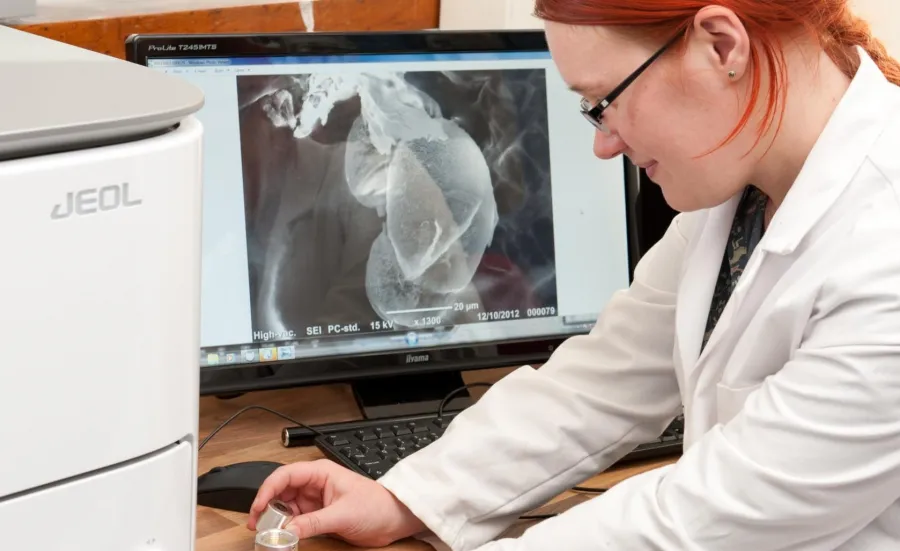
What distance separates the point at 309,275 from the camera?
127 centimetres

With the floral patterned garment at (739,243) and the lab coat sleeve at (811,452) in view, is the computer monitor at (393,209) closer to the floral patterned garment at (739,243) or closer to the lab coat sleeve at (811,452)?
the floral patterned garment at (739,243)

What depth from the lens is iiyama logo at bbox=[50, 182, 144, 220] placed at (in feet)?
1.88

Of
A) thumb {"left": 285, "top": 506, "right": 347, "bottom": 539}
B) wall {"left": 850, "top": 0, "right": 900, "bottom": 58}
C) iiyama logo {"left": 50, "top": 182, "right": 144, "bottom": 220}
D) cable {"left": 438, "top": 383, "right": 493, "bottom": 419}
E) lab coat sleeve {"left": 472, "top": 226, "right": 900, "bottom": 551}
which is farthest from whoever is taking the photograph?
wall {"left": 850, "top": 0, "right": 900, "bottom": 58}

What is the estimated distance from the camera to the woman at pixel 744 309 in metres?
0.82

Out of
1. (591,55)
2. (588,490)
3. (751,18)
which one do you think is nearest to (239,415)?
(588,490)

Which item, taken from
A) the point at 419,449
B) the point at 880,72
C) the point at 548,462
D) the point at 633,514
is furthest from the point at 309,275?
the point at 880,72

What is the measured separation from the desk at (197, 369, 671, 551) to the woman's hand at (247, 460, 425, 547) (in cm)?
2

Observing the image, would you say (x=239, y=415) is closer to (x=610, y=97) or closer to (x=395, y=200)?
(x=395, y=200)

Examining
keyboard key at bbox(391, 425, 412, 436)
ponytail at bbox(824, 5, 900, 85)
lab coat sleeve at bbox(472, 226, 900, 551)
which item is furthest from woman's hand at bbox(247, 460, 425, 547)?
ponytail at bbox(824, 5, 900, 85)

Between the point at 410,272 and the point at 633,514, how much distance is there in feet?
1.66

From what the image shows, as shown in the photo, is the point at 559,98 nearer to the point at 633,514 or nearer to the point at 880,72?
the point at 880,72

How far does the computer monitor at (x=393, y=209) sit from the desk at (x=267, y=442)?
0.06m

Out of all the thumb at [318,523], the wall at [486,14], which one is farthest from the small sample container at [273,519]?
the wall at [486,14]

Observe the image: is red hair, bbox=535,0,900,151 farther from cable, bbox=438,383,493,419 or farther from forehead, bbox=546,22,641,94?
cable, bbox=438,383,493,419
